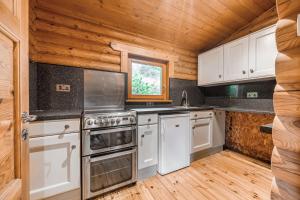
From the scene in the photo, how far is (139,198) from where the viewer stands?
159cm

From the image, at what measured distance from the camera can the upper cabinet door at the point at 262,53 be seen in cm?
207

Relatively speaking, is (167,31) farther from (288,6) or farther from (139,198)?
(139,198)

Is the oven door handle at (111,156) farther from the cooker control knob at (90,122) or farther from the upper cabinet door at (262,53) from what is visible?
the upper cabinet door at (262,53)

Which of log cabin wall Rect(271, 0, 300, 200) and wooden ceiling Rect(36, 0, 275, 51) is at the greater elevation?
wooden ceiling Rect(36, 0, 275, 51)

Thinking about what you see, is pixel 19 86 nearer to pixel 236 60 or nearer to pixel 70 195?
pixel 70 195

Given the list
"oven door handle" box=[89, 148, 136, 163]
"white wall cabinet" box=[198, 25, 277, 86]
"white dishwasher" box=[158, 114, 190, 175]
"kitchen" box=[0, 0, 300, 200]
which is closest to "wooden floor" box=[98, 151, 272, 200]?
"kitchen" box=[0, 0, 300, 200]

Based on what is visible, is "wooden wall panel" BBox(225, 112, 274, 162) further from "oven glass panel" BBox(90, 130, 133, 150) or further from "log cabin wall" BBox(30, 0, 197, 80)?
"log cabin wall" BBox(30, 0, 197, 80)

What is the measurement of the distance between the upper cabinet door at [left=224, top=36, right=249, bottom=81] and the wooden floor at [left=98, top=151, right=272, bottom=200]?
155 centimetres

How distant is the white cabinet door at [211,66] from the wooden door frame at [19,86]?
2.97 meters

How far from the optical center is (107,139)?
163cm

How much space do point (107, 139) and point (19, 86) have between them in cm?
107

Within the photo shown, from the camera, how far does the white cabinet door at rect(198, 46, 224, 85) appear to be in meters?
2.84

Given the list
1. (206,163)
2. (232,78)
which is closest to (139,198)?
(206,163)

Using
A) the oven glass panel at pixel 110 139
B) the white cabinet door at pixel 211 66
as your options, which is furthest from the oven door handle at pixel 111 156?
the white cabinet door at pixel 211 66
